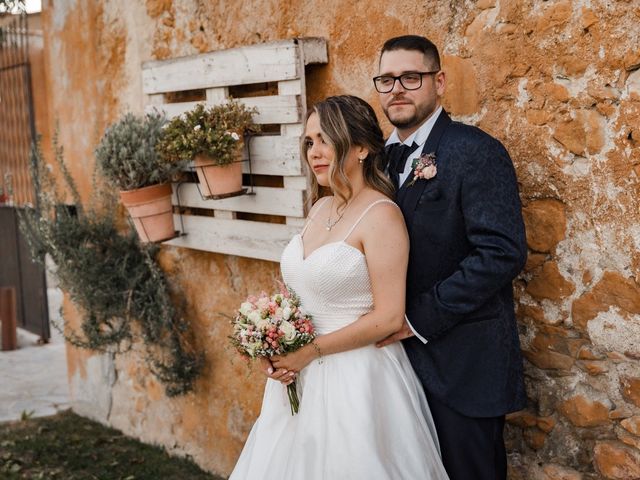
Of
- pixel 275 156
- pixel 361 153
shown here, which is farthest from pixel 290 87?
pixel 361 153

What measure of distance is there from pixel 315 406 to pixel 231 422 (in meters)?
1.94

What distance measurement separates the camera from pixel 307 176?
361 cm

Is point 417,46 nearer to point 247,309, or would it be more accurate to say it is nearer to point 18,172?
point 247,309

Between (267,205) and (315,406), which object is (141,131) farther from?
(315,406)

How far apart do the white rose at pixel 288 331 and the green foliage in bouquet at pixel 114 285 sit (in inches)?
83.9

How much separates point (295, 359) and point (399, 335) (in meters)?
0.39

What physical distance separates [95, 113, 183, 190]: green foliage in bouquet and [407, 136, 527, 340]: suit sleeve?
2075 mm

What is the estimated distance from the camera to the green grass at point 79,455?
4895 mm

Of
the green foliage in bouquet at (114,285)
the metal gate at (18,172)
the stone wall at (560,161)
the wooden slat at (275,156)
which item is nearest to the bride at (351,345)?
the stone wall at (560,161)

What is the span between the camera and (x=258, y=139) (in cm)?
385

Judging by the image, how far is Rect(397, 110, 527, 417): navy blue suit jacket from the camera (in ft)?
8.27

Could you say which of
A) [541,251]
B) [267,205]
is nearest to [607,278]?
[541,251]

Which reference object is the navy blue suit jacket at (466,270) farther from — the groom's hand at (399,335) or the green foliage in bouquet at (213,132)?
the green foliage in bouquet at (213,132)

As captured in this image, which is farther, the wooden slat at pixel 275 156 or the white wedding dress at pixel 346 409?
the wooden slat at pixel 275 156
